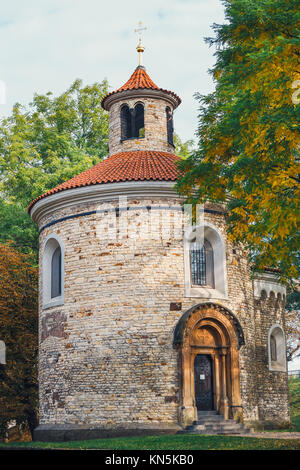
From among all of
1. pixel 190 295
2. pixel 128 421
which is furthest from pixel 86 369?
pixel 190 295

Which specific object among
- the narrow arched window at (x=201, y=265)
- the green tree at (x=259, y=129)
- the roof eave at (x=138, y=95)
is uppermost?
the roof eave at (x=138, y=95)

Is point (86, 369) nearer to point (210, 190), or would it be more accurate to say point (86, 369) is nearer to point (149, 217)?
point (149, 217)

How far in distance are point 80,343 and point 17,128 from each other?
17.2 meters

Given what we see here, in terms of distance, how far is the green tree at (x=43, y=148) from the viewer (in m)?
29.4

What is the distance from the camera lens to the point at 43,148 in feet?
106

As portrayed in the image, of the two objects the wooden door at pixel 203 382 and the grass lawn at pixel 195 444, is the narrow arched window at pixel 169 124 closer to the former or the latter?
the wooden door at pixel 203 382

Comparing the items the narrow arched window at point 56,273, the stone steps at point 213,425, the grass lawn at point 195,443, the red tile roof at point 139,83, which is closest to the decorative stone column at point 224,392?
the stone steps at point 213,425

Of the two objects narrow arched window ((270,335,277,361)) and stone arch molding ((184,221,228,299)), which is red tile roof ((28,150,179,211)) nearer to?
stone arch molding ((184,221,228,299))

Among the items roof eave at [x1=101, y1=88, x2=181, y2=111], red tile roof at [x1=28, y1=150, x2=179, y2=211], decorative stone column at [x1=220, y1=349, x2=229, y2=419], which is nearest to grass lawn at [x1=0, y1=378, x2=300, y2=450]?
decorative stone column at [x1=220, y1=349, x2=229, y2=419]

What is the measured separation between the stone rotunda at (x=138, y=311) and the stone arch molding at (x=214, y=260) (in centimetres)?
4

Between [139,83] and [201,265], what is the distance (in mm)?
8259

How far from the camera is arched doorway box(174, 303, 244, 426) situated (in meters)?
19.2

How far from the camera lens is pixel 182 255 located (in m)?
19.9

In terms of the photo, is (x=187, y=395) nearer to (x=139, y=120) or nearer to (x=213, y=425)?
(x=213, y=425)
